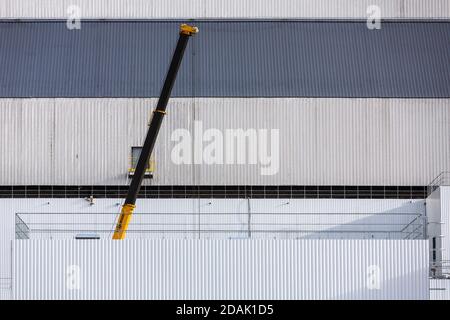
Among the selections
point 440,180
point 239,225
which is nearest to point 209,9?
point 239,225

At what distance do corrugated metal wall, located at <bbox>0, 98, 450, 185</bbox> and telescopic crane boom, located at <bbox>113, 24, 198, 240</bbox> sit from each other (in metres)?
5.15

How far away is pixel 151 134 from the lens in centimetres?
7306

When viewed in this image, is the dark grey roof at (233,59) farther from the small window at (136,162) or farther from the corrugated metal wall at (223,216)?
the corrugated metal wall at (223,216)

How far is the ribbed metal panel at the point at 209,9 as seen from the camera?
276ft

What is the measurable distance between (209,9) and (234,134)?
9.02m

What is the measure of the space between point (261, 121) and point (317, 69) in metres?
4.70

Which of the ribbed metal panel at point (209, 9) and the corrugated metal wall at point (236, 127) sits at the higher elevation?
the ribbed metal panel at point (209, 9)

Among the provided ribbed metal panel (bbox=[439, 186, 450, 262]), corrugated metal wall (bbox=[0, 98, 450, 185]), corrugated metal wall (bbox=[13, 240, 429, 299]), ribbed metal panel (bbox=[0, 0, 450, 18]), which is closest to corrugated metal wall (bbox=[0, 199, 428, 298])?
corrugated metal wall (bbox=[0, 98, 450, 185])

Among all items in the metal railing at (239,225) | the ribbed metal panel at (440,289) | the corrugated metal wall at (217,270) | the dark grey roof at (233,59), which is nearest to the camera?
the corrugated metal wall at (217,270)

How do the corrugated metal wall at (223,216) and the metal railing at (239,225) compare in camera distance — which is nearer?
the metal railing at (239,225)

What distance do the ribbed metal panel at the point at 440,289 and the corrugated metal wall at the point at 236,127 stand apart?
720cm

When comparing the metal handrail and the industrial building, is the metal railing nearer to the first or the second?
the industrial building

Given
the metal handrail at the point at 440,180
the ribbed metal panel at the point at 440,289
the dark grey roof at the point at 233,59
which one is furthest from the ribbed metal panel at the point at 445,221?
the dark grey roof at the point at 233,59

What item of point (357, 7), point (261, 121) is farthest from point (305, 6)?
point (261, 121)
